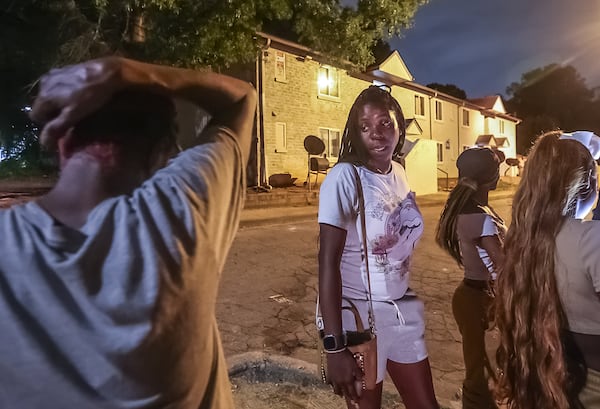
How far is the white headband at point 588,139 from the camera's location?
2.41m

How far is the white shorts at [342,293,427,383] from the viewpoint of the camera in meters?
2.41

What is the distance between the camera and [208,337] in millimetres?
1161

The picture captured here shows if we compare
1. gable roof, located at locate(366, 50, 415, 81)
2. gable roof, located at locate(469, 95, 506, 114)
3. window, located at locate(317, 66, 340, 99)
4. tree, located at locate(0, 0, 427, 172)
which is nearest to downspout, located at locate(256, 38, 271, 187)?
window, located at locate(317, 66, 340, 99)

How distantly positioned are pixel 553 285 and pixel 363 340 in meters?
0.84

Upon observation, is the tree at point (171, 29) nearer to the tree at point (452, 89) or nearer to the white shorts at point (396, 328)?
the white shorts at point (396, 328)

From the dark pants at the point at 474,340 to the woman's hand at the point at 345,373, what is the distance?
118cm

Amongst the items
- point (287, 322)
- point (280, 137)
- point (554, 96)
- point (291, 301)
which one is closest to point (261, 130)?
point (280, 137)

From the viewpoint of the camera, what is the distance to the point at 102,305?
1.00m

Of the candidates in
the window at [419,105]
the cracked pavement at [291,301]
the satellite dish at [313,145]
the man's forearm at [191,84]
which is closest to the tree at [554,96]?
the window at [419,105]

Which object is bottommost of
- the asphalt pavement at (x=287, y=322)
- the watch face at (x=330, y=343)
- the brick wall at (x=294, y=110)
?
the asphalt pavement at (x=287, y=322)

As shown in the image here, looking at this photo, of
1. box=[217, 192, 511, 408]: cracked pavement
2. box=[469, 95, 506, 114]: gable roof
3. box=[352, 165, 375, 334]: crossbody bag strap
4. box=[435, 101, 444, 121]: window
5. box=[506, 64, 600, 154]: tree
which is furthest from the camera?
box=[506, 64, 600, 154]: tree

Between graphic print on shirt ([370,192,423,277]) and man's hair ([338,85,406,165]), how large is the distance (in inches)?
10.6

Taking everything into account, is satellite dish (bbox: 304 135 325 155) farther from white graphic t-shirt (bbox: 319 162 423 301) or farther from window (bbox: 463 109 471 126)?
window (bbox: 463 109 471 126)

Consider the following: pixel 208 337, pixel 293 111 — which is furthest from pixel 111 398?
pixel 293 111
